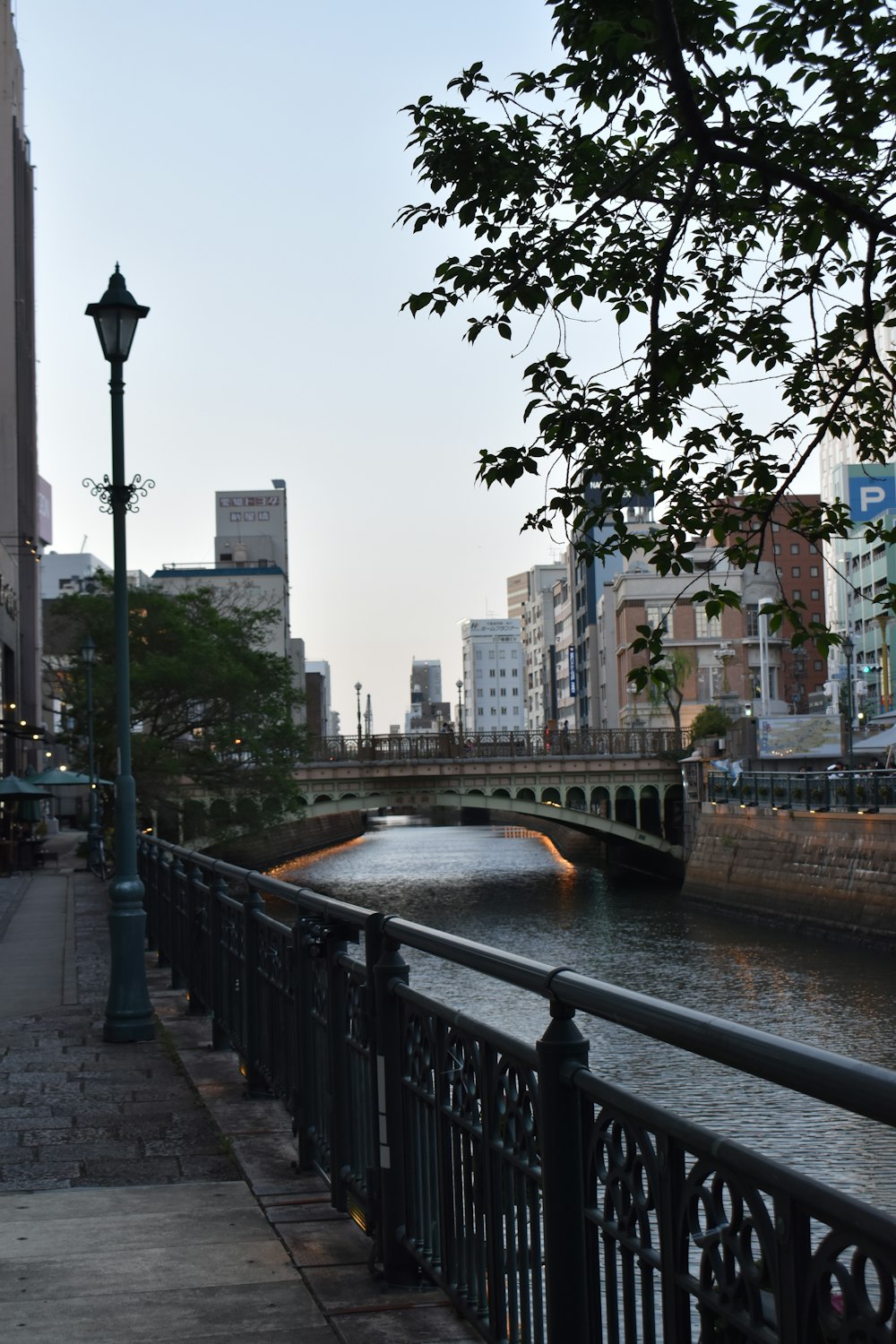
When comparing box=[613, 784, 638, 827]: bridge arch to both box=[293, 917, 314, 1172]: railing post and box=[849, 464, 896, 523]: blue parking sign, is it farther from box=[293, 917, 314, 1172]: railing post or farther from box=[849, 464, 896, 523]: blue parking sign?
box=[293, 917, 314, 1172]: railing post

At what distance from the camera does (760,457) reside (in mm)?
9781

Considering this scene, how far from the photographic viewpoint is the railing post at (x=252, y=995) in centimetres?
794

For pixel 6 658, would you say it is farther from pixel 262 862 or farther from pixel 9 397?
pixel 262 862

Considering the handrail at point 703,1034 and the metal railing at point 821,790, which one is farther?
the metal railing at point 821,790

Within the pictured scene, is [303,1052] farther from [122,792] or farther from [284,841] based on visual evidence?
[284,841]

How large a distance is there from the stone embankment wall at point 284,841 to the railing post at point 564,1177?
5189cm

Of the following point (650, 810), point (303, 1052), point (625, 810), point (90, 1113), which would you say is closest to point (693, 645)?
point (625, 810)

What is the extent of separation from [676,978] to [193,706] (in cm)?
2622

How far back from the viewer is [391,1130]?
4.84 meters

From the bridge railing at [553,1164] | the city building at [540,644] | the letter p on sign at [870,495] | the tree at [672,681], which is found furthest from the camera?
the city building at [540,644]

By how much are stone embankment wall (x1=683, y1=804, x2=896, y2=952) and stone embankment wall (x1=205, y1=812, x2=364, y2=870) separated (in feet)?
54.6

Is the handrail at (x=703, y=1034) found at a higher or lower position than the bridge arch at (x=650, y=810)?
higher

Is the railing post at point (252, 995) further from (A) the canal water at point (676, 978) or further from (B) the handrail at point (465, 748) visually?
(B) the handrail at point (465, 748)

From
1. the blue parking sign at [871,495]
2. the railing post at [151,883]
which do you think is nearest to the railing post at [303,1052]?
the railing post at [151,883]
